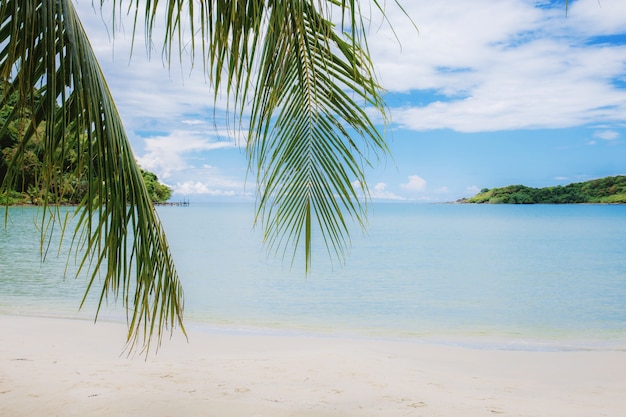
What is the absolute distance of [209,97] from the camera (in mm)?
1890

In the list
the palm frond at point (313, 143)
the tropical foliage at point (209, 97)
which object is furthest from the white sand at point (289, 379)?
the tropical foliage at point (209, 97)

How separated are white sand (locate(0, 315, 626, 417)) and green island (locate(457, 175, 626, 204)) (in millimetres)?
99231

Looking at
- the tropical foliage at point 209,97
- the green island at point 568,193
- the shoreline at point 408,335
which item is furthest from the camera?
the green island at point 568,193

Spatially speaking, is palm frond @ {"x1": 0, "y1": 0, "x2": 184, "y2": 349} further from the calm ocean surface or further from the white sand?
the calm ocean surface

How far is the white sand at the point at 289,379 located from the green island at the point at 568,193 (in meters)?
99.2

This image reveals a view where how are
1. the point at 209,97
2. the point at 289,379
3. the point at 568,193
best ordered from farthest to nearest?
the point at 568,193 < the point at 289,379 < the point at 209,97

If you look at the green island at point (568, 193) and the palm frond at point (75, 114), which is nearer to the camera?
the palm frond at point (75, 114)

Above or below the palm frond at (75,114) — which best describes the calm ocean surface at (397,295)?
below

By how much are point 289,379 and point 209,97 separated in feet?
11.8

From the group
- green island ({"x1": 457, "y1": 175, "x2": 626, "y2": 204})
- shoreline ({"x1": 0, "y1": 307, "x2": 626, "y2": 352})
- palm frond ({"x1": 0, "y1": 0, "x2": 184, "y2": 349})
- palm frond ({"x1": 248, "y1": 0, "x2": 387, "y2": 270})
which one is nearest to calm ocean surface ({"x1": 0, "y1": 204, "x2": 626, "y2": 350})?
shoreline ({"x1": 0, "y1": 307, "x2": 626, "y2": 352})

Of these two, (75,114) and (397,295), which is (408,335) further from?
(75,114)

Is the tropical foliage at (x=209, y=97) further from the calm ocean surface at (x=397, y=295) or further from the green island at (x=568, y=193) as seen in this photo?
the green island at (x=568, y=193)

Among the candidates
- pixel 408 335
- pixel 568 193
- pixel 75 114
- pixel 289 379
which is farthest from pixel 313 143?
pixel 568 193

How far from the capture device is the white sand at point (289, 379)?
4.04m
